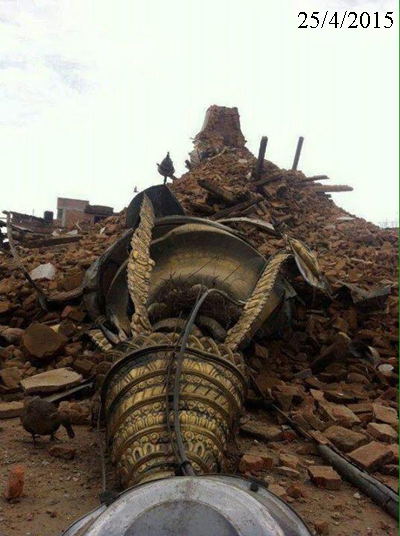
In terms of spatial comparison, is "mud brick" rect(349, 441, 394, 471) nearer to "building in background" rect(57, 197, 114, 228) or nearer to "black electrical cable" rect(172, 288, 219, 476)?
"black electrical cable" rect(172, 288, 219, 476)

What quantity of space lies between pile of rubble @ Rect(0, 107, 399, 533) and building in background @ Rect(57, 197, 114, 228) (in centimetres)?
503

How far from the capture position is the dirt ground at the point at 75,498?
181 centimetres

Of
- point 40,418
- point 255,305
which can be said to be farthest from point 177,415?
point 255,305

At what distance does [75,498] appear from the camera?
198 cm

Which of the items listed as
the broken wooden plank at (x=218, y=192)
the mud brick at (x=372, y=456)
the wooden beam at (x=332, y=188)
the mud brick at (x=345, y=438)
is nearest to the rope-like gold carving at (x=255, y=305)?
the mud brick at (x=345, y=438)

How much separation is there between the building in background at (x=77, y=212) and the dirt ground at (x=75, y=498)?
32.6 ft

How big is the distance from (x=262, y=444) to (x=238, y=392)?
1.79 feet

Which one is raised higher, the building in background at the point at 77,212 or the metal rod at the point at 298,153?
the metal rod at the point at 298,153

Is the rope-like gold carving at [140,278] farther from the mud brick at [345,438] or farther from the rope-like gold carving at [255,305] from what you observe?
the mud brick at [345,438]

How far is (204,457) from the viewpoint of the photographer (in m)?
1.85

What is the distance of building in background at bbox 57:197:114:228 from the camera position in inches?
484

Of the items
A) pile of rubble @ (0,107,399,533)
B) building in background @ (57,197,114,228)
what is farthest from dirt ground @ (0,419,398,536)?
building in background @ (57,197,114,228)

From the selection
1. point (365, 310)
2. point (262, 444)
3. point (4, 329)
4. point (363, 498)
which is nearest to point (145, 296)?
point (262, 444)

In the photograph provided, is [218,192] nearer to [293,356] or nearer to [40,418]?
[293,356]
